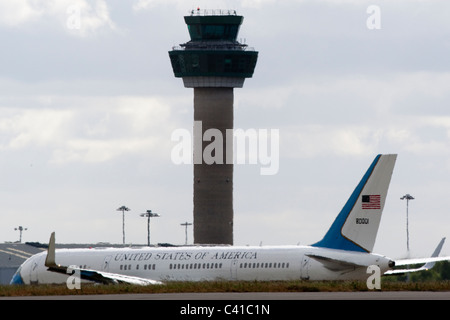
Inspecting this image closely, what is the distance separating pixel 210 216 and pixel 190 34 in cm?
2193

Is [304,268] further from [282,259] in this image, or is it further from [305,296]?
[305,296]

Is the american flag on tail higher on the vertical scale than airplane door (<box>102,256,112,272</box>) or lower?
higher

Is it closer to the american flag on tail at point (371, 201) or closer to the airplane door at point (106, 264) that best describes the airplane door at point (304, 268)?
Result: the american flag on tail at point (371, 201)

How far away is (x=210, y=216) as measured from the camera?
130 metres

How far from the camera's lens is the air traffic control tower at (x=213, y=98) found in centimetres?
13000

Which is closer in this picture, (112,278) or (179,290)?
(179,290)

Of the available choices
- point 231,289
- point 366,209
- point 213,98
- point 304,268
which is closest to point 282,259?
point 304,268

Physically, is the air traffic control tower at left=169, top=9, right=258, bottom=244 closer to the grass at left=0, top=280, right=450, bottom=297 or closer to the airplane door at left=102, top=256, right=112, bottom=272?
the airplane door at left=102, top=256, right=112, bottom=272

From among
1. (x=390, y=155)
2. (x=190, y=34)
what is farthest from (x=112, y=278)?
(x=190, y=34)

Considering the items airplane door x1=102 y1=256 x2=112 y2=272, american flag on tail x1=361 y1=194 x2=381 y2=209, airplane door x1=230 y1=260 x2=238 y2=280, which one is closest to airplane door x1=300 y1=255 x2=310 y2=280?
american flag on tail x1=361 y1=194 x2=381 y2=209

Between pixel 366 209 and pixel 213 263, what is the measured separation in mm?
10191

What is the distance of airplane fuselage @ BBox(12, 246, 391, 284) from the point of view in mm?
63969
